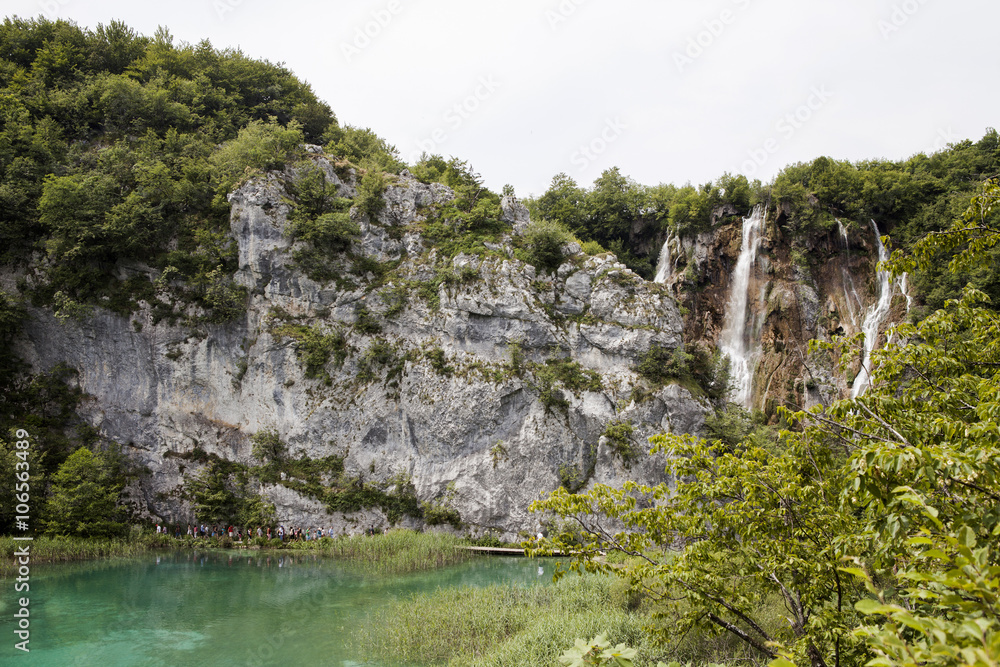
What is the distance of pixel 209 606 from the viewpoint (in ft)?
47.5

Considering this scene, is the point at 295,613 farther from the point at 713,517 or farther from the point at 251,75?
the point at 251,75

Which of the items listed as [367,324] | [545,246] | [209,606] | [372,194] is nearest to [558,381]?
[545,246]

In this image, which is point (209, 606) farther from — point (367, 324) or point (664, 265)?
point (664, 265)

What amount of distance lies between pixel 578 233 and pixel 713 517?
1361 inches

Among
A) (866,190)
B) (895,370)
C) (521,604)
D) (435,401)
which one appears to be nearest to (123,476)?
(435,401)

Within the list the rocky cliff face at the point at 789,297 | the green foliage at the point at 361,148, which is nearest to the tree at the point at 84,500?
the green foliage at the point at 361,148

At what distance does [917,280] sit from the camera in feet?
84.8

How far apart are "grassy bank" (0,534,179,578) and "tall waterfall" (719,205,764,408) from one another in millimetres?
29723

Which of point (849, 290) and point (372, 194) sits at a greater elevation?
point (372, 194)

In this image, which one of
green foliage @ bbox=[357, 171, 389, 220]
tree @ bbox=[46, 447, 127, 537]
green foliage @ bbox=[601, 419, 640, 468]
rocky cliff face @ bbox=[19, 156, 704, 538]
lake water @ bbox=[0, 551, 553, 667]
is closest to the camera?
lake water @ bbox=[0, 551, 553, 667]

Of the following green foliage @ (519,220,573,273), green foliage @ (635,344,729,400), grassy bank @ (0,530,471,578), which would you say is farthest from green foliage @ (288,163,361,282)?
green foliage @ (635,344,729,400)

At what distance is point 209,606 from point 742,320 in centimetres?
2929

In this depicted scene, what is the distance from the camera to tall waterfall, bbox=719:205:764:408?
94.5ft

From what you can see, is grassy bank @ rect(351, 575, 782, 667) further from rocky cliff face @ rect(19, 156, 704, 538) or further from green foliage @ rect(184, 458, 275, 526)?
green foliage @ rect(184, 458, 275, 526)
